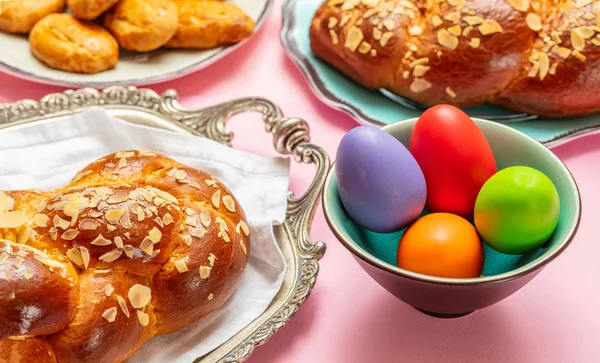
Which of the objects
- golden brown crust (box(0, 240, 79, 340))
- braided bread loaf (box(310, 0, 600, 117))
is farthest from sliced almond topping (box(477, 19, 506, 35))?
golden brown crust (box(0, 240, 79, 340))

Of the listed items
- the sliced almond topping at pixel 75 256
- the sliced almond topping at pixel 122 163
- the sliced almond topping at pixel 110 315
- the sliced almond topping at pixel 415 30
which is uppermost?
the sliced almond topping at pixel 415 30

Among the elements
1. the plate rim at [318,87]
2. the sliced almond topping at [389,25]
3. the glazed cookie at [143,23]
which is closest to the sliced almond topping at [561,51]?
the plate rim at [318,87]

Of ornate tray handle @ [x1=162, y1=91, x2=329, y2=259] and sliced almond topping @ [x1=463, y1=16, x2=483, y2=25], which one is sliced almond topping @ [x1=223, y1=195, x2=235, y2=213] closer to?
ornate tray handle @ [x1=162, y1=91, x2=329, y2=259]

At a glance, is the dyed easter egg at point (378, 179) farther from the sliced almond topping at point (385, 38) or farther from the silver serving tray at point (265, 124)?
the sliced almond topping at point (385, 38)

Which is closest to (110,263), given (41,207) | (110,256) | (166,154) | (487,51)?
(110,256)

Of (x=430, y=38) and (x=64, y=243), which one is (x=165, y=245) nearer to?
(x=64, y=243)

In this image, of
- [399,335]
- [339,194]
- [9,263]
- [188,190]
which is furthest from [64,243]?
[399,335]

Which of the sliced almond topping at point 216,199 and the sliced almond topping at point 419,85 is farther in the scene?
the sliced almond topping at point 419,85
